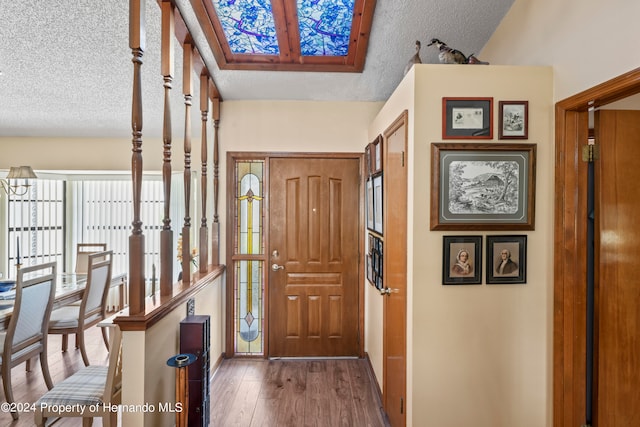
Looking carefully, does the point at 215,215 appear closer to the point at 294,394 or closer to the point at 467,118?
the point at 294,394

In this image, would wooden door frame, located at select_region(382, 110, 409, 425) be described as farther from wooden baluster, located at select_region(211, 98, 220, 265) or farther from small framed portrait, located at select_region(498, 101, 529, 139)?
wooden baluster, located at select_region(211, 98, 220, 265)

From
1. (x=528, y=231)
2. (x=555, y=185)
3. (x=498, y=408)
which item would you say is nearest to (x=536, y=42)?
(x=555, y=185)

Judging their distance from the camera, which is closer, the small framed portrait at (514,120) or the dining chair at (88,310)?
the small framed portrait at (514,120)

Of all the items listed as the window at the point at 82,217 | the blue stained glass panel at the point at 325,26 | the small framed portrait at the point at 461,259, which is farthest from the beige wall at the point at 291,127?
the window at the point at 82,217

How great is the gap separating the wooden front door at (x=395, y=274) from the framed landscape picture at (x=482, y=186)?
0.71 feet

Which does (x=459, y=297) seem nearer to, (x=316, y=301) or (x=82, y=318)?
(x=316, y=301)

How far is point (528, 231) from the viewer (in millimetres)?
1909

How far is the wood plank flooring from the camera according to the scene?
2.48 meters

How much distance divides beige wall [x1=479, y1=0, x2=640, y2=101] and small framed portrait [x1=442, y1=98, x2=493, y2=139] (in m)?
0.39

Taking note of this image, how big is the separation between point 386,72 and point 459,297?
6.53ft

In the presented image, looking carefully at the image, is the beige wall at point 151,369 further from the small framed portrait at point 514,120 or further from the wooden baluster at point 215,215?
Answer: the small framed portrait at point 514,120

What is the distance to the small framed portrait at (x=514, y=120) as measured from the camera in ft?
6.21

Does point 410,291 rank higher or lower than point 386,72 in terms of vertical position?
lower

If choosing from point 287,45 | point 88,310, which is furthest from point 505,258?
point 88,310
